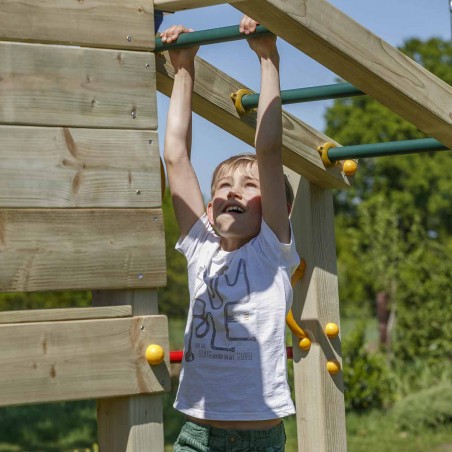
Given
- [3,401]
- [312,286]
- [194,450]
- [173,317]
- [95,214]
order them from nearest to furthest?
[3,401] → [95,214] → [194,450] → [312,286] → [173,317]

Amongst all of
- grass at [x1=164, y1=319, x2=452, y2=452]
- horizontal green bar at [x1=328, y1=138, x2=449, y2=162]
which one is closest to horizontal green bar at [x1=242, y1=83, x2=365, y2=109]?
horizontal green bar at [x1=328, y1=138, x2=449, y2=162]

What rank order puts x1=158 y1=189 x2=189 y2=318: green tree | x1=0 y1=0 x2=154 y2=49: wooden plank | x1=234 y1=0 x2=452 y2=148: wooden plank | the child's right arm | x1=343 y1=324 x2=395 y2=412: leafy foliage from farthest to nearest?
x1=158 y1=189 x2=189 y2=318: green tree
x1=343 y1=324 x2=395 y2=412: leafy foliage
the child's right arm
x1=0 y1=0 x2=154 y2=49: wooden plank
x1=234 y1=0 x2=452 y2=148: wooden plank

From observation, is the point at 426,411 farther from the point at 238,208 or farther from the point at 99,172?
the point at 99,172

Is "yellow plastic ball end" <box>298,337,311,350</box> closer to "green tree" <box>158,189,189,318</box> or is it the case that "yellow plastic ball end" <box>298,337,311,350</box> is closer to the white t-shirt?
the white t-shirt

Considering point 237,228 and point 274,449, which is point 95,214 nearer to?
point 237,228

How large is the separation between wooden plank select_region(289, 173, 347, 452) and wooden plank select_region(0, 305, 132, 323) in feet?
4.20

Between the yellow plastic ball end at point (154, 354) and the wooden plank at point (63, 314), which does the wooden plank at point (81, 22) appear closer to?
the wooden plank at point (63, 314)

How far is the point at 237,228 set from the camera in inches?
118

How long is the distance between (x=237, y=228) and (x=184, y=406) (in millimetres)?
587

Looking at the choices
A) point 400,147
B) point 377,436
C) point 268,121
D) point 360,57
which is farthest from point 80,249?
point 377,436

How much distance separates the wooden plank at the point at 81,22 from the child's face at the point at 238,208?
52cm

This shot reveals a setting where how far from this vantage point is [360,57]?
262 centimetres

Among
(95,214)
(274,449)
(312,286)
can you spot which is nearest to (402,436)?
(312,286)

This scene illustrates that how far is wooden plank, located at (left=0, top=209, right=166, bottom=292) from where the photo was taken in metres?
2.54
